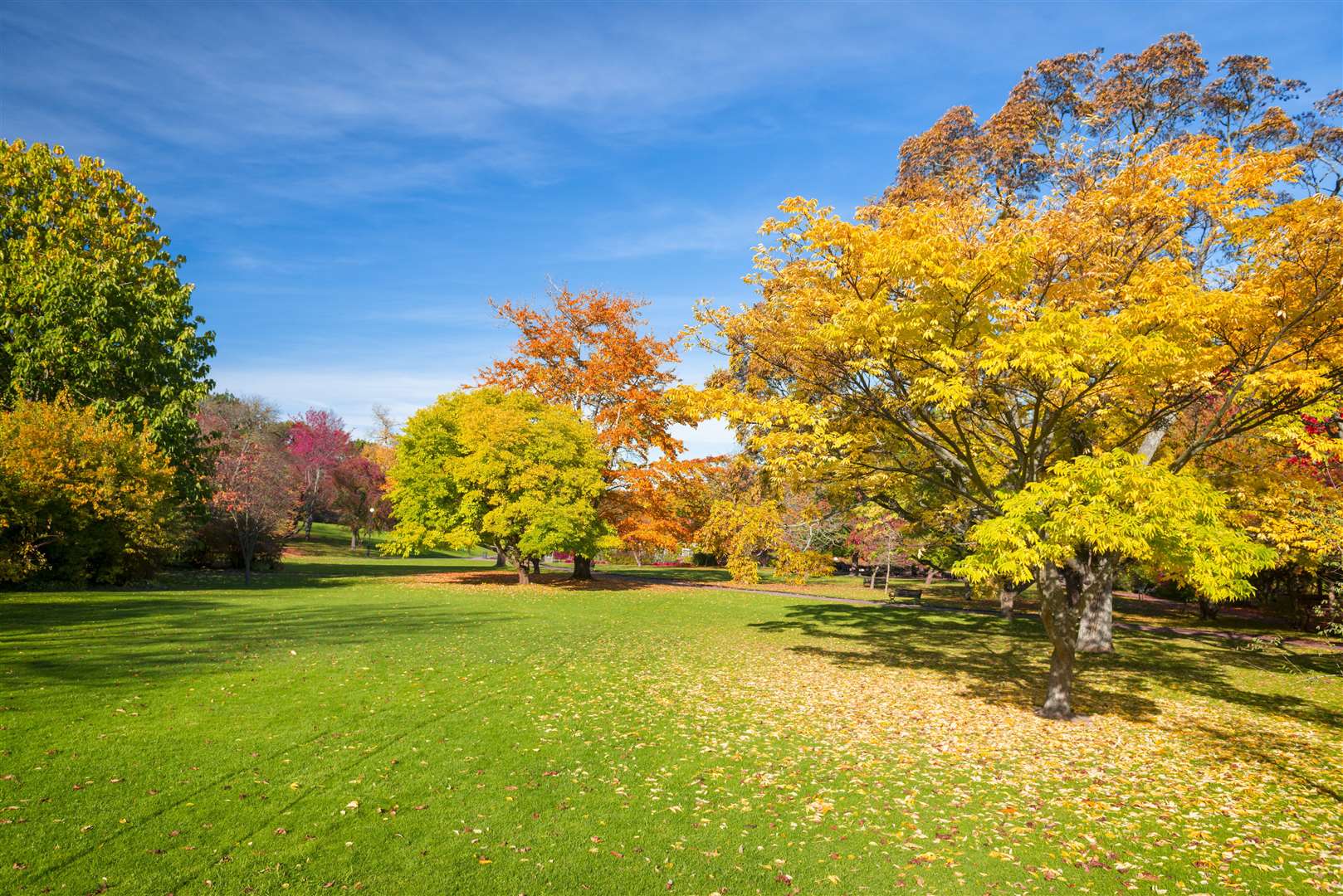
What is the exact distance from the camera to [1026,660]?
1692cm

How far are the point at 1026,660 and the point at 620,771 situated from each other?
44.0 feet

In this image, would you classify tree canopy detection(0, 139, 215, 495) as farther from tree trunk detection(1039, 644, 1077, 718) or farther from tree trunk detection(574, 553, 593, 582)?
tree trunk detection(1039, 644, 1077, 718)

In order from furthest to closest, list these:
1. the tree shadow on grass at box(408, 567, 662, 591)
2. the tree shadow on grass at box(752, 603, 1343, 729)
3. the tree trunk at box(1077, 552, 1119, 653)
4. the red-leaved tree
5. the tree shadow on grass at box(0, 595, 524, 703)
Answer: the red-leaved tree, the tree shadow on grass at box(408, 567, 662, 591), the tree trunk at box(1077, 552, 1119, 653), the tree shadow on grass at box(752, 603, 1343, 729), the tree shadow on grass at box(0, 595, 524, 703)

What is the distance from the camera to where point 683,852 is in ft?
19.4

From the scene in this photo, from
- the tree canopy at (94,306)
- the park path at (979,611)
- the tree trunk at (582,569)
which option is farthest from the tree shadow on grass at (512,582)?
the tree canopy at (94,306)

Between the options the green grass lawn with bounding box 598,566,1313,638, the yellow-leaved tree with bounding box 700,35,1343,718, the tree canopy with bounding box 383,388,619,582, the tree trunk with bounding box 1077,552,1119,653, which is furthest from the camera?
the tree canopy with bounding box 383,388,619,582

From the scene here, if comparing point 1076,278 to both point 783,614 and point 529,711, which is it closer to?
point 529,711

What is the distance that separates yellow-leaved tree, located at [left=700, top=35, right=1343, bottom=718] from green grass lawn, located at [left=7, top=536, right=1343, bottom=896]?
99.4 inches

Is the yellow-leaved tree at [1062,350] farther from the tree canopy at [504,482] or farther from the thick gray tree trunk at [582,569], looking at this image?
the thick gray tree trunk at [582,569]

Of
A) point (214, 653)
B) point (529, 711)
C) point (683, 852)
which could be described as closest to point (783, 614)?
point (529, 711)

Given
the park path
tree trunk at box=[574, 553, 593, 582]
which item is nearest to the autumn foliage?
tree trunk at box=[574, 553, 593, 582]

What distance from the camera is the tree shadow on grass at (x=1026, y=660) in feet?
41.7

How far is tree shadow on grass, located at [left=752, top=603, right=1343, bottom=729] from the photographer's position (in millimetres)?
12703

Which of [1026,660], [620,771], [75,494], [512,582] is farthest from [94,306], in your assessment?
[1026,660]
